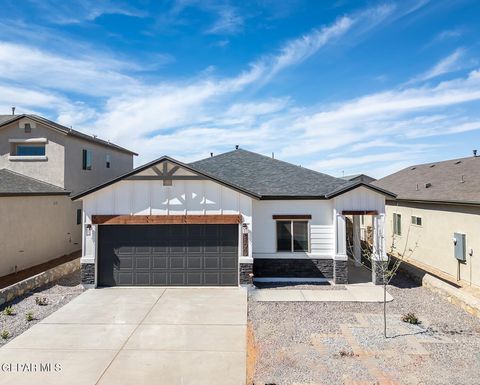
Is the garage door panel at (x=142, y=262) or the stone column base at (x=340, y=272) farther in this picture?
the stone column base at (x=340, y=272)

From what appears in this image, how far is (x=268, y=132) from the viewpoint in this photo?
22.3 meters

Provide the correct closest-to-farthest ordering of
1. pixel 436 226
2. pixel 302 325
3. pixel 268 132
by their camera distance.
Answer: pixel 302 325, pixel 436 226, pixel 268 132

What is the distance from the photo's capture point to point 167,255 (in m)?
12.6

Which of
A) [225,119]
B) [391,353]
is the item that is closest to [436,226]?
[391,353]

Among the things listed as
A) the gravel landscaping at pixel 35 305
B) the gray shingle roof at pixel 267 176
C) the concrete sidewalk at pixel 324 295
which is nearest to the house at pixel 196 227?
the gray shingle roof at pixel 267 176

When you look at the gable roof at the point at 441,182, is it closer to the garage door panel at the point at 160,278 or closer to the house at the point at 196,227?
the house at the point at 196,227

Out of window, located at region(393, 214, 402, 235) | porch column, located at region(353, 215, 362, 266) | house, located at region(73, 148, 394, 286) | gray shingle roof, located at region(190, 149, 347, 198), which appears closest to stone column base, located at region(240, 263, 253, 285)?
house, located at region(73, 148, 394, 286)

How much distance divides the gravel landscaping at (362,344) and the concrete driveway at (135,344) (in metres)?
0.76

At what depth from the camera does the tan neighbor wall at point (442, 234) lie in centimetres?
1300

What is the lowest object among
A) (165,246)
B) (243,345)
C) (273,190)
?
(243,345)

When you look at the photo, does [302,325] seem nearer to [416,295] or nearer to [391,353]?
[391,353]

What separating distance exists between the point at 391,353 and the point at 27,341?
8.68m

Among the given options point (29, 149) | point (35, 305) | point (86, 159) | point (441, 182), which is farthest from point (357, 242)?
point (29, 149)

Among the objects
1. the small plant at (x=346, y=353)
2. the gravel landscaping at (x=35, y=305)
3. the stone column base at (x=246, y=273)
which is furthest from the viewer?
the stone column base at (x=246, y=273)
